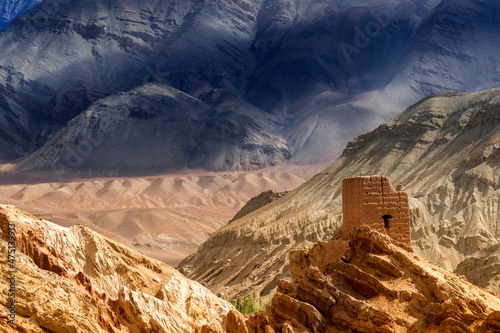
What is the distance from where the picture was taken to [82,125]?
187375 millimetres

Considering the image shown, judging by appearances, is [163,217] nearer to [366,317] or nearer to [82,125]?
[82,125]

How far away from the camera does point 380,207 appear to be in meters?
26.8

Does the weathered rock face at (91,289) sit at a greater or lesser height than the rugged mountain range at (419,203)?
lesser

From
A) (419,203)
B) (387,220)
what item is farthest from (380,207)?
(419,203)

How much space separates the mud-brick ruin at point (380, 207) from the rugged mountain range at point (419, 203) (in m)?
19.8

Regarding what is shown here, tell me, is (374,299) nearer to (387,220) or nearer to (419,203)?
(387,220)

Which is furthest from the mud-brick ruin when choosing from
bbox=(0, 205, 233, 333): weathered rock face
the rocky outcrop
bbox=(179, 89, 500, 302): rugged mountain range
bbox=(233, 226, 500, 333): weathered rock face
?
the rocky outcrop

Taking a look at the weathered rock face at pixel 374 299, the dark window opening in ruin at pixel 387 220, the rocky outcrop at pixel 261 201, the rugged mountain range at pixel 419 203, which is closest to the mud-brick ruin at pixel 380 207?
the dark window opening in ruin at pixel 387 220

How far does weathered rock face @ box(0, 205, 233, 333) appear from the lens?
12352mm

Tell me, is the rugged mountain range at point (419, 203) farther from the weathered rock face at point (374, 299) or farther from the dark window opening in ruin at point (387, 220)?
the weathered rock face at point (374, 299)

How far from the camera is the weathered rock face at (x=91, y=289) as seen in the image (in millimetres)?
12352

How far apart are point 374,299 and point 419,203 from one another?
139ft

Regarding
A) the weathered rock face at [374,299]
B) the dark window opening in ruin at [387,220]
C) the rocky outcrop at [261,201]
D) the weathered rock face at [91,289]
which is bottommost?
the weathered rock face at [91,289]

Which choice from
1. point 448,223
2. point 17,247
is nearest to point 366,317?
point 17,247
